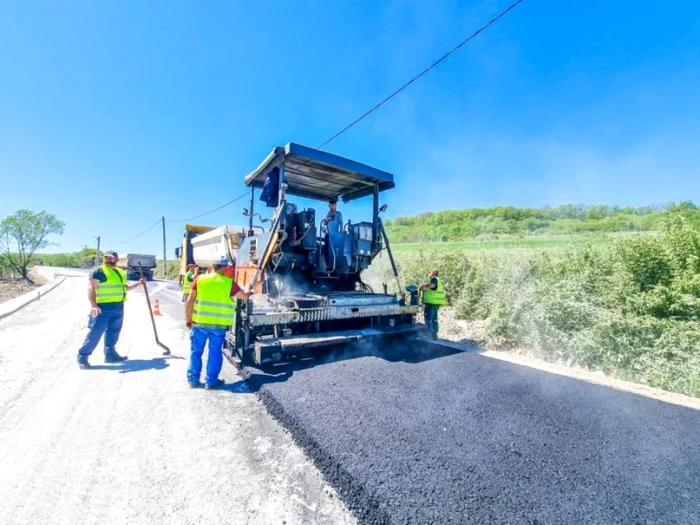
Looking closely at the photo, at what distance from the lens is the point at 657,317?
4.60 m

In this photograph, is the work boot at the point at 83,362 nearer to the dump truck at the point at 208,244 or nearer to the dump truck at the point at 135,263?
the dump truck at the point at 208,244

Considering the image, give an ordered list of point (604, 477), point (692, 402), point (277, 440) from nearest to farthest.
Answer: point (604, 477), point (277, 440), point (692, 402)

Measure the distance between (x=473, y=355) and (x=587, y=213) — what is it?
33.2 meters

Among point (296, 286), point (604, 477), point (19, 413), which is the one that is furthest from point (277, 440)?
point (296, 286)

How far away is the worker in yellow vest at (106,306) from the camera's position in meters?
4.35

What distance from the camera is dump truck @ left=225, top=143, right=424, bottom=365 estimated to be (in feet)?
13.3

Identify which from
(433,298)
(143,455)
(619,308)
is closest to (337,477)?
(143,455)

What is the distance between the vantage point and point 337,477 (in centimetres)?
205

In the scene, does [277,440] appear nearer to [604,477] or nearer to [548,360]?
[604,477]

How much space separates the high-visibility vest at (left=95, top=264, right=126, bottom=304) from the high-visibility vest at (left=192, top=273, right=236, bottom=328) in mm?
1739

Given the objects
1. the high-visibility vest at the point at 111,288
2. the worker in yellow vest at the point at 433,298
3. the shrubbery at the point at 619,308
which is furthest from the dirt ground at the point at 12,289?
the shrubbery at the point at 619,308

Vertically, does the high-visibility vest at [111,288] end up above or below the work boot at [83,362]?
above

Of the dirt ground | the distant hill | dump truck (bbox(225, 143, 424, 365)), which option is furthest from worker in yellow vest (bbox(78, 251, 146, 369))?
the distant hill

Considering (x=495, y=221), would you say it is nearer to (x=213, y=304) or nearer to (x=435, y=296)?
(x=435, y=296)
